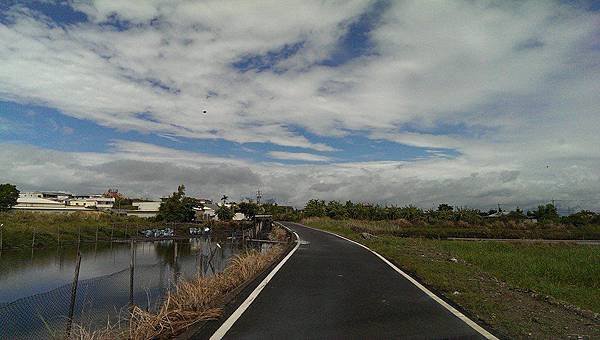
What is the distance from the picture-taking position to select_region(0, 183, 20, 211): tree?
64600mm

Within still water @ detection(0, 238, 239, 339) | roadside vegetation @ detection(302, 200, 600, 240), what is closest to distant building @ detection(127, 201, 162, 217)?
roadside vegetation @ detection(302, 200, 600, 240)

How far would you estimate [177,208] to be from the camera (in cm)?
7500

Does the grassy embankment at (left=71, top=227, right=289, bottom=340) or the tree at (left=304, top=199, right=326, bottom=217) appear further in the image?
the tree at (left=304, top=199, right=326, bottom=217)

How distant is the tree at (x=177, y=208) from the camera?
2938 inches

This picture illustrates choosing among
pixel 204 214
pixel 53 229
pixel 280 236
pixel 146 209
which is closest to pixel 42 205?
pixel 146 209

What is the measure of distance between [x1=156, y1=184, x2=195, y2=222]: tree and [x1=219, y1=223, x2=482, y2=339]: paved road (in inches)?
2535

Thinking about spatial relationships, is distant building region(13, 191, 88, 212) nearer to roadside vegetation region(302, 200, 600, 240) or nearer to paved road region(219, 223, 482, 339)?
roadside vegetation region(302, 200, 600, 240)

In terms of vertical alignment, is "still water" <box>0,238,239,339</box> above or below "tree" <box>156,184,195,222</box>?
below

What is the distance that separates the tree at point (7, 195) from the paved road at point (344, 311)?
6539 centimetres

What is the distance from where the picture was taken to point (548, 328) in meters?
7.18

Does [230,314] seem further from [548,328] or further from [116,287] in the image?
[116,287]

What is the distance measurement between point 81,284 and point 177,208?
60261 mm

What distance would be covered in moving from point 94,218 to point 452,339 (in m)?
64.4

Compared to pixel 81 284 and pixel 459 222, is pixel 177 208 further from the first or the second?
pixel 81 284
